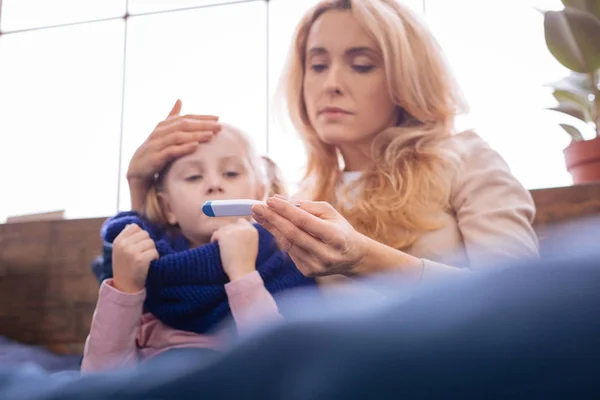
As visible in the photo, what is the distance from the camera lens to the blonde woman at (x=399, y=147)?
832 mm

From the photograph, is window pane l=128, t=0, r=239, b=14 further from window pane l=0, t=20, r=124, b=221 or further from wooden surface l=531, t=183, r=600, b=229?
wooden surface l=531, t=183, r=600, b=229

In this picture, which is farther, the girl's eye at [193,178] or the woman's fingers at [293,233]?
the girl's eye at [193,178]

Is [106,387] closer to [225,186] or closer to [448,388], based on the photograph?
[448,388]

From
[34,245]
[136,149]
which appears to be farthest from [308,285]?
[34,245]

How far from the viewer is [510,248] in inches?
30.8

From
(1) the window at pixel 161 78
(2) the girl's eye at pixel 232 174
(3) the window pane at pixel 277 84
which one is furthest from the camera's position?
(1) the window at pixel 161 78

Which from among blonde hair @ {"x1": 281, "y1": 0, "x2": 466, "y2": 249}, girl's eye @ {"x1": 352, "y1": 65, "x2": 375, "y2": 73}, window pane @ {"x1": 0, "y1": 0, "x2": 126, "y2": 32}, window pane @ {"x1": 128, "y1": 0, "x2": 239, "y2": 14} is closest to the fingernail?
blonde hair @ {"x1": 281, "y1": 0, "x2": 466, "y2": 249}

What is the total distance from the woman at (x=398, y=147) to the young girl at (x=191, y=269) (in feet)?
0.41

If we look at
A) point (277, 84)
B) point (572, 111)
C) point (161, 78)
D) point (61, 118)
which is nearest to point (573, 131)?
point (572, 111)

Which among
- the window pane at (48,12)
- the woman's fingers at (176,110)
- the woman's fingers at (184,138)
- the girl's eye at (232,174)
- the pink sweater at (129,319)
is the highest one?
the window pane at (48,12)

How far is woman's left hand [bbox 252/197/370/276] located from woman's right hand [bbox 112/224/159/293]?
291 mm

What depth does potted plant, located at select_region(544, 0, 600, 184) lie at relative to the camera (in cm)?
110

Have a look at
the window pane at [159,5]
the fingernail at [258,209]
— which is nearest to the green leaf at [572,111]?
the fingernail at [258,209]

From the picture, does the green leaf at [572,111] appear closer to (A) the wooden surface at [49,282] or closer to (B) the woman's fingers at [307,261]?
(B) the woman's fingers at [307,261]
